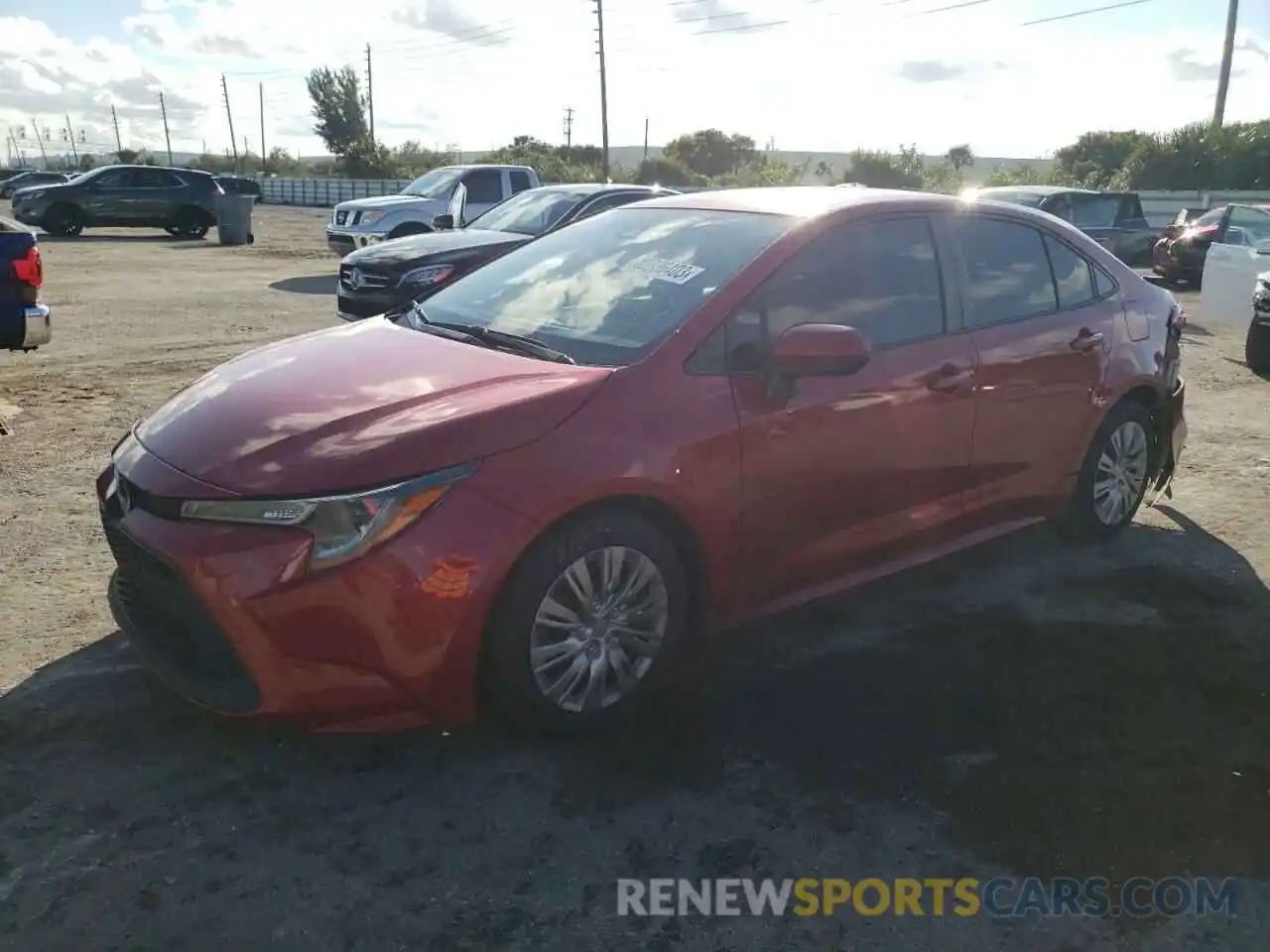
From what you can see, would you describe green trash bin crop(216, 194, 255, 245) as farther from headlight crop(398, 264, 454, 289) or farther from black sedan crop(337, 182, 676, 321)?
headlight crop(398, 264, 454, 289)

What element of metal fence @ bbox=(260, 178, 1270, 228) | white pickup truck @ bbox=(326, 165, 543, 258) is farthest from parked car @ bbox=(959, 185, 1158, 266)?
metal fence @ bbox=(260, 178, 1270, 228)

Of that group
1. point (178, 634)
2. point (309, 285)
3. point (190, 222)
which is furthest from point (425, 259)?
point (190, 222)

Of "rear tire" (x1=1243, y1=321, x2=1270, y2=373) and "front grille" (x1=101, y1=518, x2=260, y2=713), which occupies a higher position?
"front grille" (x1=101, y1=518, x2=260, y2=713)

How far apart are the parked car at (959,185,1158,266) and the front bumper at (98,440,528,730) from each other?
49.7 feet

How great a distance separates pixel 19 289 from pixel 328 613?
505cm

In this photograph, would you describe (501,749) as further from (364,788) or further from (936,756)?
(936,756)

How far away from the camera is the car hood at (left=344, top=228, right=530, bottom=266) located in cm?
1031

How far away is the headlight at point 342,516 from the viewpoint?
2.81m

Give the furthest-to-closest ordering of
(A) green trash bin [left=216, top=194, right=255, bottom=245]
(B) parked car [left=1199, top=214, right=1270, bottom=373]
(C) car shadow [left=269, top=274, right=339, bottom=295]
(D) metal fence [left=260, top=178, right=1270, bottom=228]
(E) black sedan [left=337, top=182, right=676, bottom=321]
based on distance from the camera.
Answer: (D) metal fence [left=260, top=178, right=1270, bottom=228], (A) green trash bin [left=216, top=194, right=255, bottom=245], (C) car shadow [left=269, top=274, right=339, bottom=295], (B) parked car [left=1199, top=214, right=1270, bottom=373], (E) black sedan [left=337, top=182, right=676, bottom=321]

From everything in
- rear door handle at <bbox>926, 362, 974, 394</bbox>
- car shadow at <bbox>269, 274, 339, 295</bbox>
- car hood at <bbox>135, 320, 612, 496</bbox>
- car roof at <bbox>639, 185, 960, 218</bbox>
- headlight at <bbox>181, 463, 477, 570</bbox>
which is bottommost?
car shadow at <bbox>269, 274, 339, 295</bbox>

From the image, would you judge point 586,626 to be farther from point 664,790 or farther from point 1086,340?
point 1086,340

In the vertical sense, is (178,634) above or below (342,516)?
below

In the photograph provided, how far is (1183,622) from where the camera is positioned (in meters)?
4.29

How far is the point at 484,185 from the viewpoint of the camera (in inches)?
704
